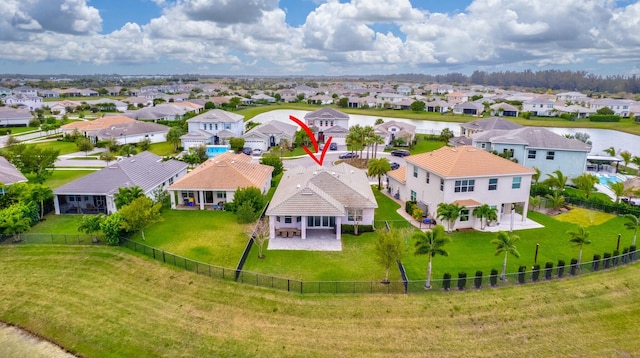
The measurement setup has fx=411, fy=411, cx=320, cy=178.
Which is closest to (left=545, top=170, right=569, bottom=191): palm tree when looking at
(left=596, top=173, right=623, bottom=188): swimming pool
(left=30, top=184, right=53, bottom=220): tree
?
(left=596, top=173, right=623, bottom=188): swimming pool

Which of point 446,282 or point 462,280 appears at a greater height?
point 462,280

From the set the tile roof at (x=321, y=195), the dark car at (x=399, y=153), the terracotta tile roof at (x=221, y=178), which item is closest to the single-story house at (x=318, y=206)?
the tile roof at (x=321, y=195)

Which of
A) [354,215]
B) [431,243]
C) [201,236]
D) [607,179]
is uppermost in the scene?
[431,243]

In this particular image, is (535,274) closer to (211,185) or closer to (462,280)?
(462,280)

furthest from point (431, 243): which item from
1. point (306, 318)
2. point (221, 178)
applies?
point (221, 178)

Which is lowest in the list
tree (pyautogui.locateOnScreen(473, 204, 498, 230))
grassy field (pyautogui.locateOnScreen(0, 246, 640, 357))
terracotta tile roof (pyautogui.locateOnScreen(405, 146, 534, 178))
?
grassy field (pyautogui.locateOnScreen(0, 246, 640, 357))

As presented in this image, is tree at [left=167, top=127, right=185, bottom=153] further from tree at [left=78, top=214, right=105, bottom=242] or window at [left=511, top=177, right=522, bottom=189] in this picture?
window at [left=511, top=177, right=522, bottom=189]
